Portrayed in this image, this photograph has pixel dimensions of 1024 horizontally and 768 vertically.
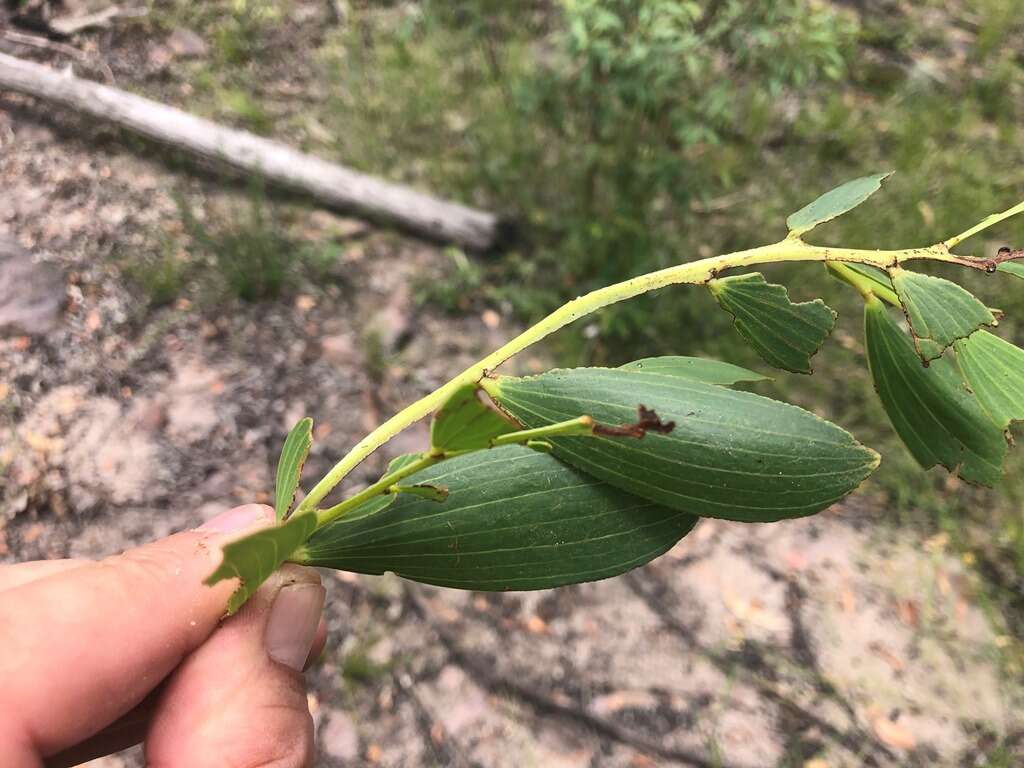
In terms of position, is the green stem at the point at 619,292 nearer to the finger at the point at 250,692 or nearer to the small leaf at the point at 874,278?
the small leaf at the point at 874,278

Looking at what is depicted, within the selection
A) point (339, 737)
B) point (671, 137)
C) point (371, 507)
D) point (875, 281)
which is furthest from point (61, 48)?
point (875, 281)

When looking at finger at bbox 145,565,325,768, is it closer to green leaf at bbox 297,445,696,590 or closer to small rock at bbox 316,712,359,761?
green leaf at bbox 297,445,696,590

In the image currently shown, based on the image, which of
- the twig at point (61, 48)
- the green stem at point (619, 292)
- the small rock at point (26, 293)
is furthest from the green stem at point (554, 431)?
the twig at point (61, 48)

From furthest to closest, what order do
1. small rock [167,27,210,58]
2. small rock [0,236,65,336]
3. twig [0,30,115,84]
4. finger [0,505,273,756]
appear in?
small rock [167,27,210,58]
twig [0,30,115,84]
small rock [0,236,65,336]
finger [0,505,273,756]

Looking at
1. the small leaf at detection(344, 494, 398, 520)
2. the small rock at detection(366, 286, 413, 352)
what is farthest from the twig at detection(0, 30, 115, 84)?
the small leaf at detection(344, 494, 398, 520)

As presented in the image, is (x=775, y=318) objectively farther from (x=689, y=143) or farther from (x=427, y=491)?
(x=689, y=143)
